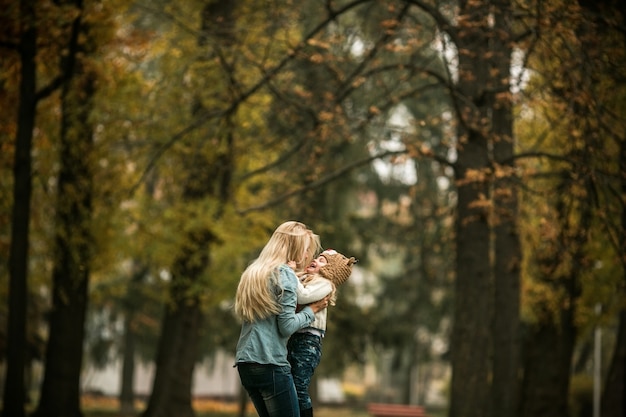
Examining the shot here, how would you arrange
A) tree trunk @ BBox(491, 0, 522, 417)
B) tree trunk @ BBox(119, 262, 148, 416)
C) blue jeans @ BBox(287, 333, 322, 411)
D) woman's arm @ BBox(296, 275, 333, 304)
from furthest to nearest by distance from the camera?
tree trunk @ BBox(119, 262, 148, 416), tree trunk @ BBox(491, 0, 522, 417), blue jeans @ BBox(287, 333, 322, 411), woman's arm @ BBox(296, 275, 333, 304)

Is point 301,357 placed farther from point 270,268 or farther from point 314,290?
point 270,268

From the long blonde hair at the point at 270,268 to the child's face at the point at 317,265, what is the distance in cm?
15

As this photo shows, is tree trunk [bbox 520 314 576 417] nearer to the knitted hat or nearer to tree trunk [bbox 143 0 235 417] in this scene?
tree trunk [bbox 143 0 235 417]

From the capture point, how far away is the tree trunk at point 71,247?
1773 cm

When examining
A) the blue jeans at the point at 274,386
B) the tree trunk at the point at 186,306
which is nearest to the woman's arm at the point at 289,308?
the blue jeans at the point at 274,386

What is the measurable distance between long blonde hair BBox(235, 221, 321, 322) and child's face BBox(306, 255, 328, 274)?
0.15m

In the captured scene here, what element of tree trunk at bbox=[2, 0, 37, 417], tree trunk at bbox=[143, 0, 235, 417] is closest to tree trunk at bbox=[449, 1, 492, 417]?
tree trunk at bbox=[2, 0, 37, 417]

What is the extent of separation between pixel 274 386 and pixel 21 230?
993 centimetres

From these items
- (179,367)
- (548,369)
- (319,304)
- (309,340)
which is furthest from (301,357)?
(179,367)

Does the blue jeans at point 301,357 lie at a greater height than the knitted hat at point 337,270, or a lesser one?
lesser

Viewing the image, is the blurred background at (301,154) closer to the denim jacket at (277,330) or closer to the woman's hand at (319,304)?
the woman's hand at (319,304)

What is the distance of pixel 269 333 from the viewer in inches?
248

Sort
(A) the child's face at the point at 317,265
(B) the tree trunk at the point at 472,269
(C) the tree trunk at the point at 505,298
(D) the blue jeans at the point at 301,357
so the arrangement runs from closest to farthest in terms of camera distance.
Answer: (D) the blue jeans at the point at 301,357 < (A) the child's face at the point at 317,265 < (B) the tree trunk at the point at 472,269 < (C) the tree trunk at the point at 505,298

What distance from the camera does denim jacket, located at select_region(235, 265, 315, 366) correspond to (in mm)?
6258
